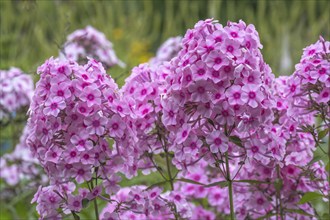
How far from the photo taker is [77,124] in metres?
1.85

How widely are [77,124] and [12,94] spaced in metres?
1.40

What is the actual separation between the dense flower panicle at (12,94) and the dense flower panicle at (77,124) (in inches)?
49.5

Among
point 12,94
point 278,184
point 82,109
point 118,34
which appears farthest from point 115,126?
point 118,34

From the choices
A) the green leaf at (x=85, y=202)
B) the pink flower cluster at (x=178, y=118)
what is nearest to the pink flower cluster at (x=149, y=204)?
the pink flower cluster at (x=178, y=118)

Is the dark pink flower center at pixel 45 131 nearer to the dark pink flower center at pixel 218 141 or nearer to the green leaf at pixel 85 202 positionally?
the green leaf at pixel 85 202

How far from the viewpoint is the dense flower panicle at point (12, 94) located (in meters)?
3.15

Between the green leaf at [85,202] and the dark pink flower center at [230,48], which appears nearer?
the dark pink flower center at [230,48]

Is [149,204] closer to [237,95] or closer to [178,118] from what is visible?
[178,118]

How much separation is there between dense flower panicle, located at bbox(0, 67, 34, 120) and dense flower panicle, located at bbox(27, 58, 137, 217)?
4.13ft

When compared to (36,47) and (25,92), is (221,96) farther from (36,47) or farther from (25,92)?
(36,47)

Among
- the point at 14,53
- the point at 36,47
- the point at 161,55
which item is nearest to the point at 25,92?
the point at 161,55

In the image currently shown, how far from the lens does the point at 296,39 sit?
591 cm

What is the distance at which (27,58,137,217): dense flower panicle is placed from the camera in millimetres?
1833

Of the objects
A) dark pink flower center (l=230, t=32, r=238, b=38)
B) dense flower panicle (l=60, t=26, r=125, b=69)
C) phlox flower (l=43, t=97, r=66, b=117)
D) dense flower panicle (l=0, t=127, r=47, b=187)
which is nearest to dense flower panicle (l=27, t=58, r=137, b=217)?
phlox flower (l=43, t=97, r=66, b=117)
